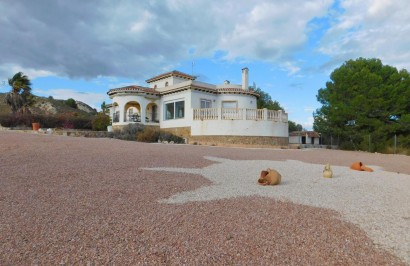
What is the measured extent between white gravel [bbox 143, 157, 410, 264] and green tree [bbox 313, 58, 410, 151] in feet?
63.5

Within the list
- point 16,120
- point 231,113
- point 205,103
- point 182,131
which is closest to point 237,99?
point 205,103

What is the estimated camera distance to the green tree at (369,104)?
2555 cm

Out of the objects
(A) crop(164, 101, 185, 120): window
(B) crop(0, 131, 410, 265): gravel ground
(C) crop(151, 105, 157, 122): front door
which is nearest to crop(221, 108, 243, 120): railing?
(A) crop(164, 101, 185, 120): window

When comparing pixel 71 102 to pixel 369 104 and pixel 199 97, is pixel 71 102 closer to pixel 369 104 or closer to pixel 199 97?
pixel 199 97

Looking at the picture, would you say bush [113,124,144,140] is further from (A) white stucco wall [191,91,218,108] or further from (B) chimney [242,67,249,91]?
(B) chimney [242,67,249,91]

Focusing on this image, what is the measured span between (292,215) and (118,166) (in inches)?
Answer: 194

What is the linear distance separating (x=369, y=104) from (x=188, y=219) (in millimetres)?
26234

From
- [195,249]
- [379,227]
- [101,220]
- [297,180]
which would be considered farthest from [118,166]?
[379,227]

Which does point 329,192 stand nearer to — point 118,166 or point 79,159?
point 118,166

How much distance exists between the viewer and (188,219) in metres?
4.14

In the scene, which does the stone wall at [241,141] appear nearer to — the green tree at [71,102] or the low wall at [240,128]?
the low wall at [240,128]

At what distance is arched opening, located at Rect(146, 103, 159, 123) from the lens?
1088 inches

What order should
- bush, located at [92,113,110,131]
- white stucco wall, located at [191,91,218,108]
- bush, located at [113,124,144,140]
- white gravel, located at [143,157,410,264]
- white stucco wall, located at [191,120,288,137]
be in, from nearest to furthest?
white gravel, located at [143,157,410,264] < bush, located at [113,124,144,140] < white stucco wall, located at [191,120,288,137] < white stucco wall, located at [191,91,218,108] < bush, located at [92,113,110,131]

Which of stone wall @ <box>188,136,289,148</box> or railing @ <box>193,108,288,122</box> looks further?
railing @ <box>193,108,288,122</box>
